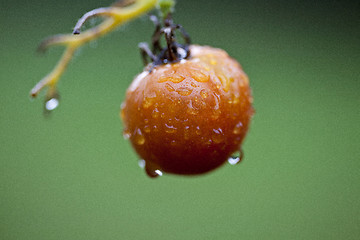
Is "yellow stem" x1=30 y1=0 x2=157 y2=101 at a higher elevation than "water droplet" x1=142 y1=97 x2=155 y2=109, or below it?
higher

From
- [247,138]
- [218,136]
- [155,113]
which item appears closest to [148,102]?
[155,113]

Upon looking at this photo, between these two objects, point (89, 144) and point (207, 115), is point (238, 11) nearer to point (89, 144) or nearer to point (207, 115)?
point (89, 144)

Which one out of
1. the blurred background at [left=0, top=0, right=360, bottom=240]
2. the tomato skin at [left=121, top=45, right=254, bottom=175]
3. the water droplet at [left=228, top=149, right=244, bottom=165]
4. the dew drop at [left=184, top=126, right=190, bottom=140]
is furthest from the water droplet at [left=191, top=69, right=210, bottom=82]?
the blurred background at [left=0, top=0, right=360, bottom=240]

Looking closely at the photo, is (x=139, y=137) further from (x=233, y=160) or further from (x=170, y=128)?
(x=233, y=160)

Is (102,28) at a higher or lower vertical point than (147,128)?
higher

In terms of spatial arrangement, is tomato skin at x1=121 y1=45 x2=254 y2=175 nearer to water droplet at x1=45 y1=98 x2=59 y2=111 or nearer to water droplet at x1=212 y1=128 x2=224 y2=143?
water droplet at x1=212 y1=128 x2=224 y2=143
